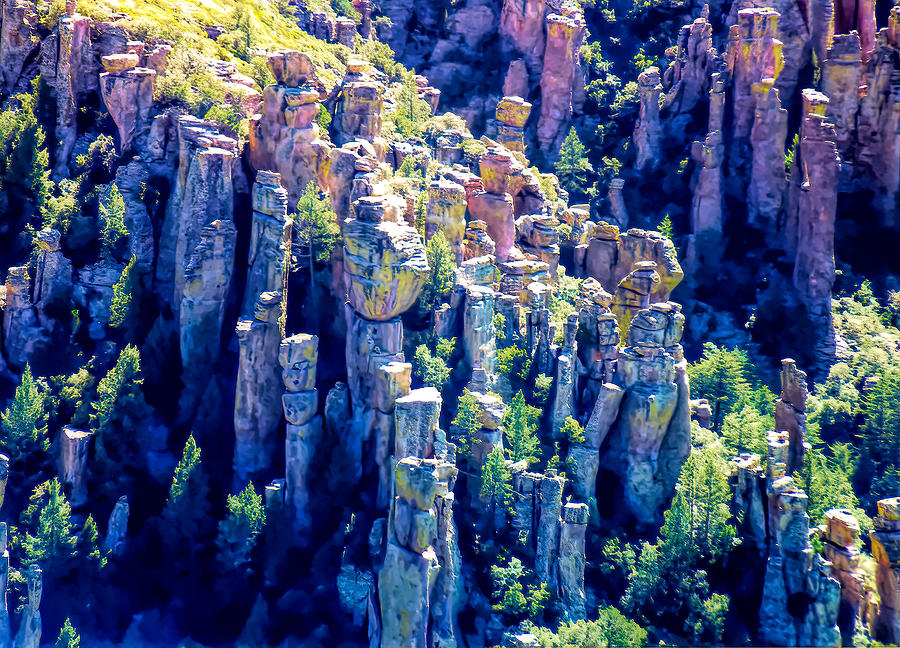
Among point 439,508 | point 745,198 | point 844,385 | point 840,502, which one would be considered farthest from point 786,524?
point 745,198

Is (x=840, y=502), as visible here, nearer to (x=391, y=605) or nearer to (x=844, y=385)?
(x=844, y=385)

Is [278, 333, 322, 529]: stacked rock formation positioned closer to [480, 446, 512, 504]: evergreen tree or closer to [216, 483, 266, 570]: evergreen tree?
[216, 483, 266, 570]: evergreen tree

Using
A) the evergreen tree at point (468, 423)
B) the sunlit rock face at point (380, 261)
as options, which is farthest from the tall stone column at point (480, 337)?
the sunlit rock face at point (380, 261)

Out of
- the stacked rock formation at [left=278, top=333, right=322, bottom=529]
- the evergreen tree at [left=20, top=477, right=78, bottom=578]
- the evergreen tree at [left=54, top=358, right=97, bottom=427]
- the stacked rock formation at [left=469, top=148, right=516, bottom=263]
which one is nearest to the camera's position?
the evergreen tree at [left=20, top=477, right=78, bottom=578]

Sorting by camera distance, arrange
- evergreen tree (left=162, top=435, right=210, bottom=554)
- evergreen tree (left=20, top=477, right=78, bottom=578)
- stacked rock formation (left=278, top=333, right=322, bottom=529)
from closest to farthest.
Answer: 1. evergreen tree (left=20, top=477, right=78, bottom=578)
2. stacked rock formation (left=278, top=333, right=322, bottom=529)
3. evergreen tree (left=162, top=435, right=210, bottom=554)

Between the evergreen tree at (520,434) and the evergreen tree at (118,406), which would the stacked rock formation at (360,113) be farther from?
the evergreen tree at (520,434)

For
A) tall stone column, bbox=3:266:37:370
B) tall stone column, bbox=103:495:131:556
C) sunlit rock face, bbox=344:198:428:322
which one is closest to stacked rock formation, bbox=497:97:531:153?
sunlit rock face, bbox=344:198:428:322
